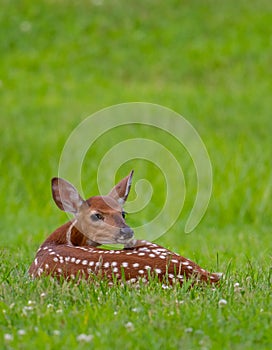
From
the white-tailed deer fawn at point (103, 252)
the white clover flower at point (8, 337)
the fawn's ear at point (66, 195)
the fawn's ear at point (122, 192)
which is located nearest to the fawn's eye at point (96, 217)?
the white-tailed deer fawn at point (103, 252)

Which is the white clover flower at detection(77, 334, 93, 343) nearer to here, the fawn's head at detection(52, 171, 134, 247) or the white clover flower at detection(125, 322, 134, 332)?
the white clover flower at detection(125, 322, 134, 332)

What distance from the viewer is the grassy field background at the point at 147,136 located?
4.48 meters

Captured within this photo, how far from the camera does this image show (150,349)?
4.11 m

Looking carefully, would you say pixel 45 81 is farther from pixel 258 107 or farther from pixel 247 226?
pixel 247 226

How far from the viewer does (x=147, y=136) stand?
15531mm

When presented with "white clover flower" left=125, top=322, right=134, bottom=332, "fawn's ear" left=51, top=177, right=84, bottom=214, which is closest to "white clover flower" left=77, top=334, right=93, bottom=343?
"white clover flower" left=125, top=322, right=134, bottom=332

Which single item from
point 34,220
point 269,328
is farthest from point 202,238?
point 269,328

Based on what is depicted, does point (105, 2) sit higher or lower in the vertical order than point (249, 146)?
higher

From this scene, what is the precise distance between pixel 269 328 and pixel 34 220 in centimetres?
754

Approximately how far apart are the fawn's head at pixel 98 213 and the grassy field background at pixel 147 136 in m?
0.56

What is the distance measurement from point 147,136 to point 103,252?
396 inches

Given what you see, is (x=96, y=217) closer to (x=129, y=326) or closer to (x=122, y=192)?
(x=122, y=192)

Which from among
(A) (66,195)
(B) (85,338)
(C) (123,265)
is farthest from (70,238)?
(B) (85,338)

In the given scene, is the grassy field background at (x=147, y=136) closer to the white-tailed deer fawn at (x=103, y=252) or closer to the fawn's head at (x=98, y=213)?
the white-tailed deer fawn at (x=103, y=252)
